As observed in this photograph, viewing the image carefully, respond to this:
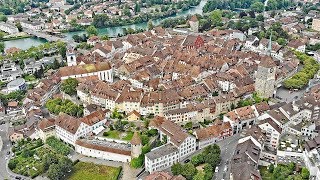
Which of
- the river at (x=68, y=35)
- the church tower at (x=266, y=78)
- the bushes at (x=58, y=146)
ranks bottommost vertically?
the river at (x=68, y=35)

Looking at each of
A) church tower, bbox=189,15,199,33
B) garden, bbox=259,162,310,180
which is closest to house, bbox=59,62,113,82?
garden, bbox=259,162,310,180

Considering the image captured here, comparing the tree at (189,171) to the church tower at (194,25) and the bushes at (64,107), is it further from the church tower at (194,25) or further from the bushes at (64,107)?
the church tower at (194,25)

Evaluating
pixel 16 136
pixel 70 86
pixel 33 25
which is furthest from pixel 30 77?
pixel 33 25

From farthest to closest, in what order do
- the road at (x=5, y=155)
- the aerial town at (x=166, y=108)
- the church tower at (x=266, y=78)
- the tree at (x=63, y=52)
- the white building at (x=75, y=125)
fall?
the tree at (x=63, y=52) → the church tower at (x=266, y=78) → the white building at (x=75, y=125) → the road at (x=5, y=155) → the aerial town at (x=166, y=108)

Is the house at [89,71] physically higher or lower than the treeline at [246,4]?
higher

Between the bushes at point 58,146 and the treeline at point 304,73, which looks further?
the treeline at point 304,73

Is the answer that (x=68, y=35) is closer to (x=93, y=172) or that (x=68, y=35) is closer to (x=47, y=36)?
(x=47, y=36)

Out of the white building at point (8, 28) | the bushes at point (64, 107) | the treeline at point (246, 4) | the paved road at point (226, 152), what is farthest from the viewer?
the treeline at point (246, 4)

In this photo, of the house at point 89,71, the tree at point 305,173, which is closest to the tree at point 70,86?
the house at point 89,71
